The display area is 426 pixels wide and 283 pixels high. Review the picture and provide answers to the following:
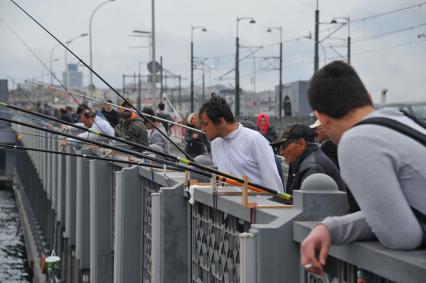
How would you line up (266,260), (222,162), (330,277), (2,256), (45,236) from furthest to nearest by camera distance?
(2,256) < (45,236) < (222,162) < (266,260) < (330,277)

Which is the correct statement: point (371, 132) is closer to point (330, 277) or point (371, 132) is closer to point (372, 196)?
point (372, 196)

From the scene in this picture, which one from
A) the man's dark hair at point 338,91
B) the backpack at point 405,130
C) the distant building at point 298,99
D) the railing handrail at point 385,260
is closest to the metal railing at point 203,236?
the railing handrail at point 385,260

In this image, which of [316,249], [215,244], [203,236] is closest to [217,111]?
[203,236]

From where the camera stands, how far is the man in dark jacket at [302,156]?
5594 millimetres

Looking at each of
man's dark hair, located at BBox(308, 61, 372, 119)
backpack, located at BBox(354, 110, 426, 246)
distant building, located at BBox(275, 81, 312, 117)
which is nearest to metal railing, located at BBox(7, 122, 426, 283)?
backpack, located at BBox(354, 110, 426, 246)

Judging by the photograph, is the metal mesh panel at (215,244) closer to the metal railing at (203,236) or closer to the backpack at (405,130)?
the metal railing at (203,236)

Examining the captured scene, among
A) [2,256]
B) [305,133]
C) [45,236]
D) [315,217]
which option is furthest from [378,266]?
[2,256]

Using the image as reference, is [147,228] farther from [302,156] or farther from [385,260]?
[385,260]

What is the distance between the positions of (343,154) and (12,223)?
4213 cm

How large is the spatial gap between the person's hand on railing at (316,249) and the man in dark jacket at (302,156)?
2.43 m

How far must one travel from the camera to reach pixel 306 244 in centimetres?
307

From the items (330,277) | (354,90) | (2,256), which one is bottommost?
(2,256)

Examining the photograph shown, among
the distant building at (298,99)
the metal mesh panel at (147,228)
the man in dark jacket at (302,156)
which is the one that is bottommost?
the metal mesh panel at (147,228)

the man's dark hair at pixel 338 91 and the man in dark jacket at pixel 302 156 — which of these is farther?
the man in dark jacket at pixel 302 156
